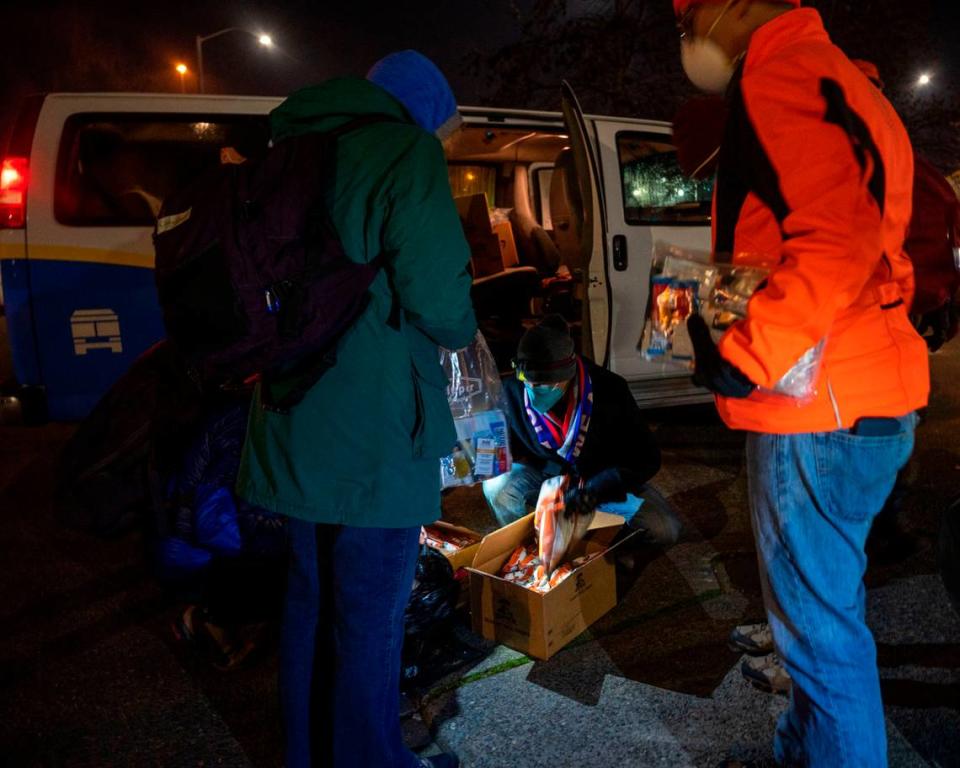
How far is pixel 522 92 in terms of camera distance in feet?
43.8

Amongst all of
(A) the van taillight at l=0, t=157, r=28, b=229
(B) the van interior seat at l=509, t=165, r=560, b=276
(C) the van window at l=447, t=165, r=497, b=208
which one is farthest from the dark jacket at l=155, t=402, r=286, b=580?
(C) the van window at l=447, t=165, r=497, b=208

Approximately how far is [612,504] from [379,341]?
2.02 m

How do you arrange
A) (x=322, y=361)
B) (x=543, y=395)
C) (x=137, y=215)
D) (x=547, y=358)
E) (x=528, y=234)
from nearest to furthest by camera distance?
(x=322, y=361) < (x=547, y=358) < (x=543, y=395) < (x=137, y=215) < (x=528, y=234)

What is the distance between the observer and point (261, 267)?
59.1 inches

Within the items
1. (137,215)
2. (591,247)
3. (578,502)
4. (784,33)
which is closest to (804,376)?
(784,33)

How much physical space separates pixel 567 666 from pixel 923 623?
4.63 ft

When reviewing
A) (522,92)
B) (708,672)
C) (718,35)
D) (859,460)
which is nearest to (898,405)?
(859,460)

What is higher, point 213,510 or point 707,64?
point 707,64

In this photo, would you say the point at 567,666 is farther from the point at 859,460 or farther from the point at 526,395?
the point at 859,460

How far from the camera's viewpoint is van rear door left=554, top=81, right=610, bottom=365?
4.28 m

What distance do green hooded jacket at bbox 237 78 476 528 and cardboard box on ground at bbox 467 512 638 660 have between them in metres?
1.03

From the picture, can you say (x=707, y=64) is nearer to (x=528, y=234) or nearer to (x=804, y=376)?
(x=804, y=376)

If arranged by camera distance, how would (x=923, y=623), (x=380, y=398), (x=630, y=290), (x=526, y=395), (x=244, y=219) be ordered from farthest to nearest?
(x=630, y=290)
(x=526, y=395)
(x=923, y=623)
(x=380, y=398)
(x=244, y=219)

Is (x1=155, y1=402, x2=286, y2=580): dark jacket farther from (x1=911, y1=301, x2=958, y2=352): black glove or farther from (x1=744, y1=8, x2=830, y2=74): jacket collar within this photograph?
(x1=911, y1=301, x2=958, y2=352): black glove
